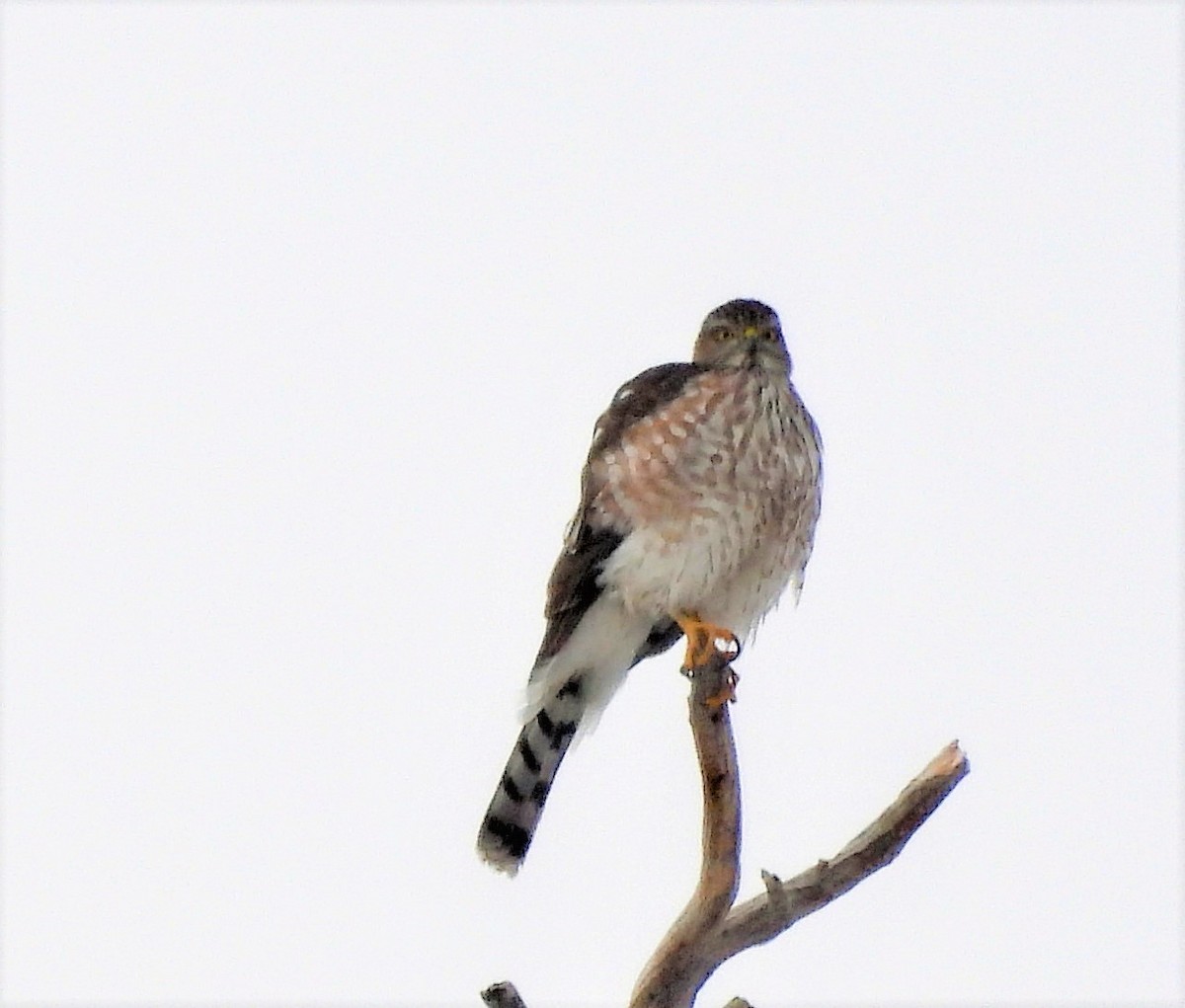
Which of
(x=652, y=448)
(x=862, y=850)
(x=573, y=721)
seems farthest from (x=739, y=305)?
(x=862, y=850)

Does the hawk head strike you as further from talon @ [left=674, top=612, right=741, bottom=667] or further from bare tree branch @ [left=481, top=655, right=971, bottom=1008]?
bare tree branch @ [left=481, top=655, right=971, bottom=1008]

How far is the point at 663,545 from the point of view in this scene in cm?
609

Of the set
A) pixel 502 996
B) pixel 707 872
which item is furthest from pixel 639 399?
pixel 502 996

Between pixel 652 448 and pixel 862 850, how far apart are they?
1.91 metres

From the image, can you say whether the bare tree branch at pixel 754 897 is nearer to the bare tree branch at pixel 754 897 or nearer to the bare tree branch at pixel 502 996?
the bare tree branch at pixel 754 897

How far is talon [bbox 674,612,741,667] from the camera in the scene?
6.07m

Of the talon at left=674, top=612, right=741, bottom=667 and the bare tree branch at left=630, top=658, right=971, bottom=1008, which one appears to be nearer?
the bare tree branch at left=630, top=658, right=971, bottom=1008

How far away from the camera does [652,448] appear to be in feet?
20.3

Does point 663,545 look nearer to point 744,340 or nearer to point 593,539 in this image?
point 593,539

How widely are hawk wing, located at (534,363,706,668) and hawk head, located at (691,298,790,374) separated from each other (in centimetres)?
26

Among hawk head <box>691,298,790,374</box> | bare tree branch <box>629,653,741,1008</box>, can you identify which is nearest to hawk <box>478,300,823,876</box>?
hawk head <box>691,298,790,374</box>

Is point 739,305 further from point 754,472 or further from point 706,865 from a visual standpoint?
point 706,865

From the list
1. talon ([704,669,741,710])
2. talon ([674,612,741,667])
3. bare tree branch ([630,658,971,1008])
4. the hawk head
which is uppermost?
the hawk head

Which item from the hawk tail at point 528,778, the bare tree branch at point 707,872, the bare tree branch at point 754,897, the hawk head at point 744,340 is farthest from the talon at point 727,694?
the hawk head at point 744,340
